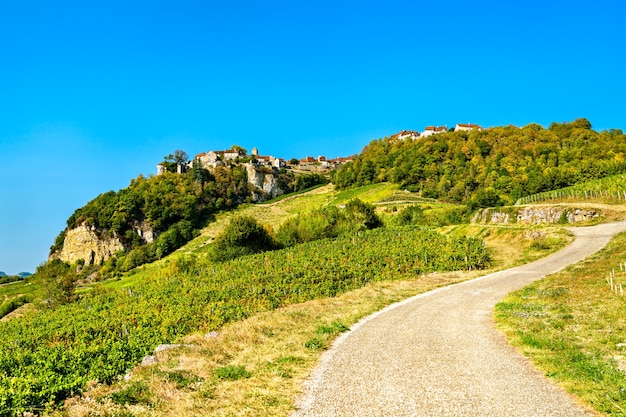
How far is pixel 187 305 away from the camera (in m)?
31.5

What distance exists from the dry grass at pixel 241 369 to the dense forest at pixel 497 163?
73.3 metres

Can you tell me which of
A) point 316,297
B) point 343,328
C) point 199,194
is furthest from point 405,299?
point 199,194

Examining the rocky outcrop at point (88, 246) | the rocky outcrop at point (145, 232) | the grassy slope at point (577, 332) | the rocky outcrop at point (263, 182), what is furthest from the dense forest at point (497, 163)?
the rocky outcrop at point (88, 246)

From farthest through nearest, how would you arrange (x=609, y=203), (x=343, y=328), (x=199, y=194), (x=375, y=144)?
(x=375, y=144)
(x=199, y=194)
(x=609, y=203)
(x=343, y=328)

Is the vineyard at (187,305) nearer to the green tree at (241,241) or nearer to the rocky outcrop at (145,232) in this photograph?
the green tree at (241,241)

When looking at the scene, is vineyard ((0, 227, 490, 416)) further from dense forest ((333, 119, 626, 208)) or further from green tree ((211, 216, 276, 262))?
dense forest ((333, 119, 626, 208))

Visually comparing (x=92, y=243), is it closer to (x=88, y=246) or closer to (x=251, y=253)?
→ (x=88, y=246)

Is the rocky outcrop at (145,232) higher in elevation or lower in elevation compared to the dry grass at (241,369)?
higher

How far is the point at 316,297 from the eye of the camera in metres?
26.8

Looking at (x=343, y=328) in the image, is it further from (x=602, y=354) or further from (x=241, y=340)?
(x=602, y=354)

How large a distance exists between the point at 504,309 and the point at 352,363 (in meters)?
10.2

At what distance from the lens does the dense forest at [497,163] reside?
89.2 meters

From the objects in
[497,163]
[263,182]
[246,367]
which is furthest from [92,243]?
[246,367]

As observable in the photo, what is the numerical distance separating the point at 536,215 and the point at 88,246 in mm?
129184
